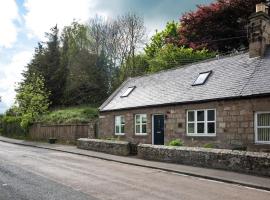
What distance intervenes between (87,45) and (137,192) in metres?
43.5

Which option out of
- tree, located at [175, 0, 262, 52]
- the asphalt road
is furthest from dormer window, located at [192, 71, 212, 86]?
tree, located at [175, 0, 262, 52]

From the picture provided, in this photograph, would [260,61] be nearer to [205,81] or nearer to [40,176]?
[205,81]

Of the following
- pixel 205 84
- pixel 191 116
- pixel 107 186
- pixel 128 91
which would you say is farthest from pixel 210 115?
pixel 107 186

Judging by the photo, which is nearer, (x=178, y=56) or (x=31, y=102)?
(x=178, y=56)

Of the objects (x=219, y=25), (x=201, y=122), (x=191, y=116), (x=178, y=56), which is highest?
(x=219, y=25)

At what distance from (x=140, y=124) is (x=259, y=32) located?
9.15 metres

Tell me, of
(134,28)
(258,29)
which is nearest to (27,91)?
(134,28)

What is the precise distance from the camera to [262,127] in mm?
17969

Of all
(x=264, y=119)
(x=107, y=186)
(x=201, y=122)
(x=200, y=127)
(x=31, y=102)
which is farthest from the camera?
(x=31, y=102)

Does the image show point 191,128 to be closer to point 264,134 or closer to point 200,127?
point 200,127

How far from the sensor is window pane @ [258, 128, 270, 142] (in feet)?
58.3

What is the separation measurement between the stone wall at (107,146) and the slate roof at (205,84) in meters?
3.30

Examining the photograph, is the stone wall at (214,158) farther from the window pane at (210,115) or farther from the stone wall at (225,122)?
the window pane at (210,115)

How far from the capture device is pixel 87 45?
52.5 meters
